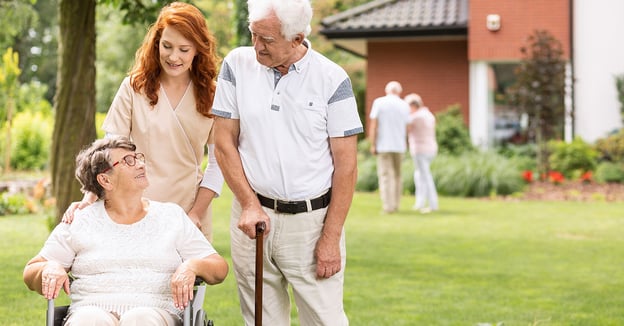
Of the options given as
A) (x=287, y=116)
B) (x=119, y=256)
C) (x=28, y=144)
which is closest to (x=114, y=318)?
(x=119, y=256)

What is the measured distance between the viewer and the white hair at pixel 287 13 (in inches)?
143

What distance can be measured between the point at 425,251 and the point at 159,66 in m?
5.84

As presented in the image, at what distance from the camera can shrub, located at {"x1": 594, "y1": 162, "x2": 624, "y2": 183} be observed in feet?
56.9

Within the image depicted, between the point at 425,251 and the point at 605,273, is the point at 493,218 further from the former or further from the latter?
the point at 605,273

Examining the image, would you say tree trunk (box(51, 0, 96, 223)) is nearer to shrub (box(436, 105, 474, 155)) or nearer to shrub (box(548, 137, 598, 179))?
shrub (box(436, 105, 474, 155))

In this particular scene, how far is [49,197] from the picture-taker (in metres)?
14.0

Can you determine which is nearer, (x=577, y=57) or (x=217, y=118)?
(x=217, y=118)

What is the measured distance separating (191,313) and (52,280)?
0.51 metres

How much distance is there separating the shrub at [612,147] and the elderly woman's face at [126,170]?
1521 centimetres

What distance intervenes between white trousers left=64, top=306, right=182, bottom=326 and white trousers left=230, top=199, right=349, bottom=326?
383 mm

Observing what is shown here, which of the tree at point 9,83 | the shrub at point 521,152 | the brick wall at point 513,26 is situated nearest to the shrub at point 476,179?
the shrub at point 521,152

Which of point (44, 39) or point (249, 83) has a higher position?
point (44, 39)

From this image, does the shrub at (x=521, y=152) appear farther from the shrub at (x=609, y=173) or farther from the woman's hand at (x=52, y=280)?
the woman's hand at (x=52, y=280)

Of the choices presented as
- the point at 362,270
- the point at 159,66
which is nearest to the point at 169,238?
the point at 159,66
